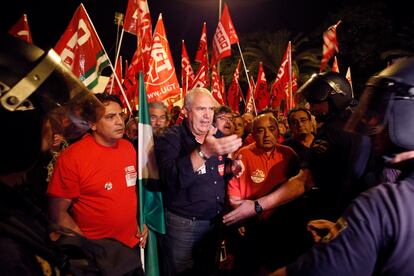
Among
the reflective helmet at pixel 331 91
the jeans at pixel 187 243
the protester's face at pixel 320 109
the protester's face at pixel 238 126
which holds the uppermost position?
the reflective helmet at pixel 331 91

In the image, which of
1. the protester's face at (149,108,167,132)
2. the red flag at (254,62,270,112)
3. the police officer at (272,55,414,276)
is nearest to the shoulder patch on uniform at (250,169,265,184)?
the protester's face at (149,108,167,132)

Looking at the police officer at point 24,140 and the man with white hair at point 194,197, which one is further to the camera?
the man with white hair at point 194,197

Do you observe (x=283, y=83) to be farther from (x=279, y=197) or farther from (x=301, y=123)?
(x=279, y=197)

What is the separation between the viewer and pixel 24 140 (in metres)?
1.56

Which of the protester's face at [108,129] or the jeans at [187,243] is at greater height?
the protester's face at [108,129]

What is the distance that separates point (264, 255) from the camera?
4840 mm

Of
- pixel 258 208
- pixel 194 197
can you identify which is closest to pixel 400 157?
pixel 258 208

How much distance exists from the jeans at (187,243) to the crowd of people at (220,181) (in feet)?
0.05

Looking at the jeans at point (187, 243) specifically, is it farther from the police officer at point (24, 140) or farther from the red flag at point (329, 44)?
the red flag at point (329, 44)

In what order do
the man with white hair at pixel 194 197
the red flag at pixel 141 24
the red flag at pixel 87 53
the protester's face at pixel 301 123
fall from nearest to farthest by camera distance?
1. the man with white hair at pixel 194 197
2. the red flag at pixel 87 53
3. the protester's face at pixel 301 123
4. the red flag at pixel 141 24

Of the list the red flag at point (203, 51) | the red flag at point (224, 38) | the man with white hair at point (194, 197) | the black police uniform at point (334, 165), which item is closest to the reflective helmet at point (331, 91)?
the black police uniform at point (334, 165)

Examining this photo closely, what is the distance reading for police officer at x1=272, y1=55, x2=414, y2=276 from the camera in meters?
1.57

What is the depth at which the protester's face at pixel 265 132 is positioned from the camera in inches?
195

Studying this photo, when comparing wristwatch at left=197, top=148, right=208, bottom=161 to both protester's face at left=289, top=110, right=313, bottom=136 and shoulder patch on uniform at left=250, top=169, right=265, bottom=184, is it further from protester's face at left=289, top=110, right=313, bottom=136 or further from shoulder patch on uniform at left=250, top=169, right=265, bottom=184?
protester's face at left=289, top=110, right=313, bottom=136
